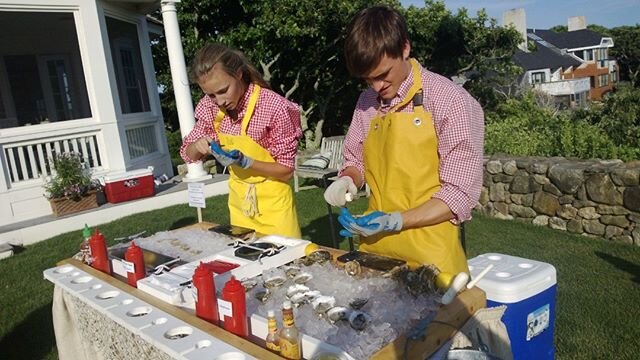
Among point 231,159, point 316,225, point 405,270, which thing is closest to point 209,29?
point 316,225

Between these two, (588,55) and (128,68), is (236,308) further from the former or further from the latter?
(588,55)

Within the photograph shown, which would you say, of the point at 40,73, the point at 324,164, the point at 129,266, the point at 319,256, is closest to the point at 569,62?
the point at 324,164

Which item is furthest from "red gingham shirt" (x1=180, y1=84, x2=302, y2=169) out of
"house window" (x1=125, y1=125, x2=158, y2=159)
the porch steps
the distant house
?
the distant house

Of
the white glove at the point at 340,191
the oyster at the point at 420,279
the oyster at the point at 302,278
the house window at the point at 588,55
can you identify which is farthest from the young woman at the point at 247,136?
the house window at the point at 588,55

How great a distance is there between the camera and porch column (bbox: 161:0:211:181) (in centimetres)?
818

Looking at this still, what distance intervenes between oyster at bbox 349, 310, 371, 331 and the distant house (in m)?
29.0

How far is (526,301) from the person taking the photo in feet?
5.80

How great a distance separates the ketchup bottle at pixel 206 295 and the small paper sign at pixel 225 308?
6 cm

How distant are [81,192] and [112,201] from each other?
0.44 m

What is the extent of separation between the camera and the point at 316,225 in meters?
6.01

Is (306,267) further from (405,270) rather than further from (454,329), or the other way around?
(454,329)

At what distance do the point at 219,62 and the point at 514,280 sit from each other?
4.99 feet

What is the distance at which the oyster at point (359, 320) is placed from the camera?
128cm

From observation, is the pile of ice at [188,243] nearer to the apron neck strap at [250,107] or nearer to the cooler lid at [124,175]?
the apron neck strap at [250,107]
